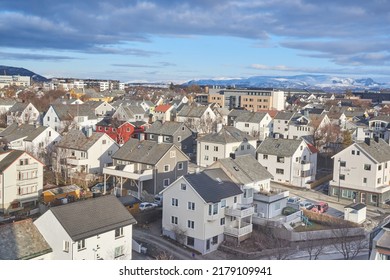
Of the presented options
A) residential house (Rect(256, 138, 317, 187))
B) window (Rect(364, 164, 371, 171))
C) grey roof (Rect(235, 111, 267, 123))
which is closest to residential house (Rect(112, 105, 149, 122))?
grey roof (Rect(235, 111, 267, 123))

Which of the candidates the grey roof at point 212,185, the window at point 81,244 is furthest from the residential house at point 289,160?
the window at point 81,244

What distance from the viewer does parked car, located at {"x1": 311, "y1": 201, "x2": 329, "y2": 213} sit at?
10562 millimetres

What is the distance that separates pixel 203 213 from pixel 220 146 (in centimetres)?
658

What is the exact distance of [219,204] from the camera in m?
8.30

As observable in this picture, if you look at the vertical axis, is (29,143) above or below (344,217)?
above

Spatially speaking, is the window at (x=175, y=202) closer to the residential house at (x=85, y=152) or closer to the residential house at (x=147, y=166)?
the residential house at (x=147, y=166)

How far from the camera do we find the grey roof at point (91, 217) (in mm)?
5625

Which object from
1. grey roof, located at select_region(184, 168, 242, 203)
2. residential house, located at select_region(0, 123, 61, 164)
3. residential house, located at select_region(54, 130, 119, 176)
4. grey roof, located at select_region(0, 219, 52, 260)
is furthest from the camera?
residential house, located at select_region(0, 123, 61, 164)

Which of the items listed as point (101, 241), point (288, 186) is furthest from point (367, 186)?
point (101, 241)

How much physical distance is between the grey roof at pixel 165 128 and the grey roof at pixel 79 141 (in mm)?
3334

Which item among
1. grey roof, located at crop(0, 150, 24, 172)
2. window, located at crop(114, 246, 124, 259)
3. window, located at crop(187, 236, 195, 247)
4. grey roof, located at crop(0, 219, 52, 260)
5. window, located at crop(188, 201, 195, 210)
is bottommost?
window, located at crop(187, 236, 195, 247)

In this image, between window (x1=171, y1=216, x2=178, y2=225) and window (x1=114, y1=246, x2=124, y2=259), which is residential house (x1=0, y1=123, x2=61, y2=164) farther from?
window (x1=114, y1=246, x2=124, y2=259)

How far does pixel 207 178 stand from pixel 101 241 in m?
3.24
